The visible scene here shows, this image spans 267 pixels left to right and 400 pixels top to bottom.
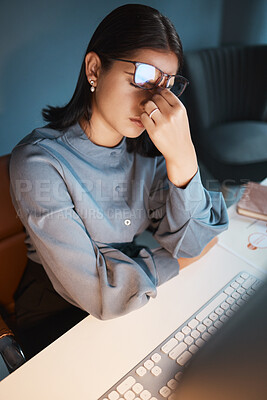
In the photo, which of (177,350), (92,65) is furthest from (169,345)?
(92,65)

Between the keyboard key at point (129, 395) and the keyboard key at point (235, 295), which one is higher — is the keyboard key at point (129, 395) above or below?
below

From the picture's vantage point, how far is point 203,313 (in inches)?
32.6

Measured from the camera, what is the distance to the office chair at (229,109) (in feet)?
7.00

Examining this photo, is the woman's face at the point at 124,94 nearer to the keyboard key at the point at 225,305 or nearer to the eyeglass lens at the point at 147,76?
the eyeglass lens at the point at 147,76

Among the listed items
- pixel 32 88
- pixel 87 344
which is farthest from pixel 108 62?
pixel 32 88

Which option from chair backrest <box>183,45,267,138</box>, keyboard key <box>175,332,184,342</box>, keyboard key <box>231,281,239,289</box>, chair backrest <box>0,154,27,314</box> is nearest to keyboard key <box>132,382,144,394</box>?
keyboard key <box>175,332,184,342</box>

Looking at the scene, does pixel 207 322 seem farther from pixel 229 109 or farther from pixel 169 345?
pixel 229 109

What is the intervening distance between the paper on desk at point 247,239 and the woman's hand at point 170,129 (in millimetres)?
293

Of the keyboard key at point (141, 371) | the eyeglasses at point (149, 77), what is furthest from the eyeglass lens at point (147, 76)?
the keyboard key at point (141, 371)

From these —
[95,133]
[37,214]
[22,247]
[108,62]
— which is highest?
[108,62]

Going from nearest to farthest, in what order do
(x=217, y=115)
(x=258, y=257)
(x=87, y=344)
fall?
(x=87, y=344)
(x=258, y=257)
(x=217, y=115)

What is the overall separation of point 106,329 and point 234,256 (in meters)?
0.45

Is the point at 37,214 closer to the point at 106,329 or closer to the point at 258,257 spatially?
the point at 106,329

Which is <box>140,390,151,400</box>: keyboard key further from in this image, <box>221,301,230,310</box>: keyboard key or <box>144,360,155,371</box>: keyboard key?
<box>221,301,230,310</box>: keyboard key
